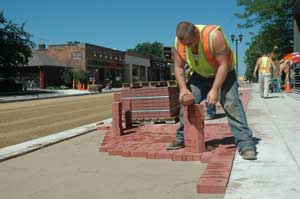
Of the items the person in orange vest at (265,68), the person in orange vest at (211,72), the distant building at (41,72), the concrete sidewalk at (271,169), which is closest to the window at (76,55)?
the distant building at (41,72)

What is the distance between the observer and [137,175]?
19.8 feet

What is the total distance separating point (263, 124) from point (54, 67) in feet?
188

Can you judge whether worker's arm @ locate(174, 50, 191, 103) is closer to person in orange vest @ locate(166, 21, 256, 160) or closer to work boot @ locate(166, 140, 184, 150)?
person in orange vest @ locate(166, 21, 256, 160)

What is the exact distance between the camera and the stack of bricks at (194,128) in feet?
21.5

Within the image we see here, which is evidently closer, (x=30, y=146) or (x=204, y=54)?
(x=204, y=54)

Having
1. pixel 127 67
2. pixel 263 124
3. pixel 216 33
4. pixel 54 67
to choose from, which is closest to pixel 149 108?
pixel 263 124

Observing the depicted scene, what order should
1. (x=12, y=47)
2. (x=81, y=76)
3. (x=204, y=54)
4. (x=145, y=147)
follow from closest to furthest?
(x=204, y=54) < (x=145, y=147) < (x=12, y=47) < (x=81, y=76)

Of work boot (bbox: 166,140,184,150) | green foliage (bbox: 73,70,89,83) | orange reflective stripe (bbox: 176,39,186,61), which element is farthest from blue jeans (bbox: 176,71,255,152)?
green foliage (bbox: 73,70,89,83)

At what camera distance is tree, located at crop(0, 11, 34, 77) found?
47.9 m

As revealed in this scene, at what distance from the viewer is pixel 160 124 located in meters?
11.3

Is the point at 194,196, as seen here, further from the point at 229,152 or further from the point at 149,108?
the point at 149,108

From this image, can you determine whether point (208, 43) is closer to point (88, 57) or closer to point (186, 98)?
point (186, 98)

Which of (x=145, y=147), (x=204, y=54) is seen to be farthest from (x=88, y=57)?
(x=204, y=54)

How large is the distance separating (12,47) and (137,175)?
146 feet
